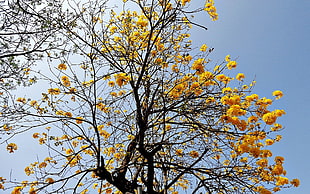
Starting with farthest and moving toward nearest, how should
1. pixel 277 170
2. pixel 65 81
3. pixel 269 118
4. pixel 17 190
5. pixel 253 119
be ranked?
pixel 65 81, pixel 17 190, pixel 253 119, pixel 277 170, pixel 269 118

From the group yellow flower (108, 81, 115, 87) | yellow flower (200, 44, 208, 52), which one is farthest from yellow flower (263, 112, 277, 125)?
yellow flower (108, 81, 115, 87)

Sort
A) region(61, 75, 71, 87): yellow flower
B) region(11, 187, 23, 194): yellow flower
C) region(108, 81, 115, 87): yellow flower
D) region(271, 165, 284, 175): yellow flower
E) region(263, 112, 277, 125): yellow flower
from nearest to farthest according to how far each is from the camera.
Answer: region(263, 112, 277, 125): yellow flower < region(271, 165, 284, 175): yellow flower < region(11, 187, 23, 194): yellow flower < region(61, 75, 71, 87): yellow flower < region(108, 81, 115, 87): yellow flower

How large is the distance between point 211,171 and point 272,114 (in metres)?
1.14

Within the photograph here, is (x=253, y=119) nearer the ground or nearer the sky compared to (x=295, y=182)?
nearer the sky

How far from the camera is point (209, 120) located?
4055 mm

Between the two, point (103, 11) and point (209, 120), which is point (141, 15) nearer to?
point (103, 11)

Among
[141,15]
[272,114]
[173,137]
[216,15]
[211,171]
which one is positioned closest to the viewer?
[272,114]

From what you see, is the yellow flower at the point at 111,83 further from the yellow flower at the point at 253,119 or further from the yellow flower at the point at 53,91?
the yellow flower at the point at 253,119

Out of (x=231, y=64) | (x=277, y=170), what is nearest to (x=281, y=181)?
(x=277, y=170)

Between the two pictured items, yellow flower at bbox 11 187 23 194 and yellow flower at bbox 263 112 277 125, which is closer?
yellow flower at bbox 263 112 277 125

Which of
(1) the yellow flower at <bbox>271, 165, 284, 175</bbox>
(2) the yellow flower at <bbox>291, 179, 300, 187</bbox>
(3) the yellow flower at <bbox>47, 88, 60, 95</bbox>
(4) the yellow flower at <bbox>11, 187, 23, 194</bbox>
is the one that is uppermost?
(3) the yellow flower at <bbox>47, 88, 60, 95</bbox>

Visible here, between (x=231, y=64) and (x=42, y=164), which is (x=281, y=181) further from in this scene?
(x=42, y=164)

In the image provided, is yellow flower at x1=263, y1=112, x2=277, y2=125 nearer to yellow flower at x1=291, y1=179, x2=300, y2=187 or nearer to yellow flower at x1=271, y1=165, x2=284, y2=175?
yellow flower at x1=271, y1=165, x2=284, y2=175

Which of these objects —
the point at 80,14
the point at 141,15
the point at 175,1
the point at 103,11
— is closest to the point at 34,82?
the point at 80,14
